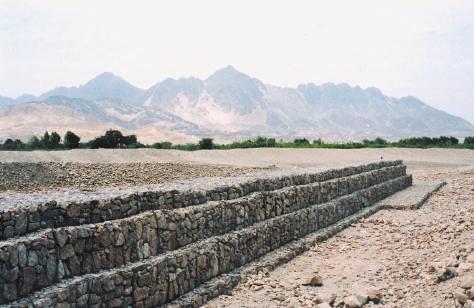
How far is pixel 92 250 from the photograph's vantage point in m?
7.12

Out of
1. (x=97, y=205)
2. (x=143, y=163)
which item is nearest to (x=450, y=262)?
(x=97, y=205)

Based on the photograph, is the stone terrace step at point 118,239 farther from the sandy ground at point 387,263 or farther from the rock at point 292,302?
the rock at point 292,302

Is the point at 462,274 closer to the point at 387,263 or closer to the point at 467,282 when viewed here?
the point at 467,282

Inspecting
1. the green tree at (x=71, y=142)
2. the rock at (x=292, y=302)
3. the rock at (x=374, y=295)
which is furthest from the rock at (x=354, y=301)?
the green tree at (x=71, y=142)

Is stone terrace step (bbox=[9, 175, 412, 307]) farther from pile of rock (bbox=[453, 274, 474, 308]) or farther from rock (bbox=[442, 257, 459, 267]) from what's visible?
pile of rock (bbox=[453, 274, 474, 308])

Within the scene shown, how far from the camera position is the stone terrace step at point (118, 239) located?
248 inches

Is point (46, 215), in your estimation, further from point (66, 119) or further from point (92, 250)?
point (66, 119)

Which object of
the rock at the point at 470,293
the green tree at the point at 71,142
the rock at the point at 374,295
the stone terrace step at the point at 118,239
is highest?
the green tree at the point at 71,142

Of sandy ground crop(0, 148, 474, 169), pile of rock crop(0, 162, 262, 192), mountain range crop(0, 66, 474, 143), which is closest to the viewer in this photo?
pile of rock crop(0, 162, 262, 192)

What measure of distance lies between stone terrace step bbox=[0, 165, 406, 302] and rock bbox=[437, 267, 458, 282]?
3.33 m

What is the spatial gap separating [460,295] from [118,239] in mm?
4019

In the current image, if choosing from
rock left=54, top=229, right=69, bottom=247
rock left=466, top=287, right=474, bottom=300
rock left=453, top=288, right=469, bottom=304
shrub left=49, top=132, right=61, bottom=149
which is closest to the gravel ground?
rock left=453, top=288, right=469, bottom=304

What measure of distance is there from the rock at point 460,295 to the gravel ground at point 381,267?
143mm

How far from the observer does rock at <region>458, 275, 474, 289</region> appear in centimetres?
741
